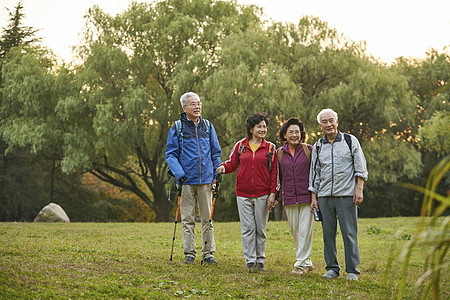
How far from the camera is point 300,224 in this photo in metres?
6.05

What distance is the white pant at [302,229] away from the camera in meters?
5.95

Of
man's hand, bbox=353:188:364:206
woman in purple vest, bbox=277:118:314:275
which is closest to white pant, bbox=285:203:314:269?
woman in purple vest, bbox=277:118:314:275

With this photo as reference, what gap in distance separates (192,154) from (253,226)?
1222 mm

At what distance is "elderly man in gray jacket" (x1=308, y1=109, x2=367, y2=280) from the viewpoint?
222 inches

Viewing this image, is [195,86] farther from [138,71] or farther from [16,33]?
[16,33]

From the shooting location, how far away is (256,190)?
6148mm

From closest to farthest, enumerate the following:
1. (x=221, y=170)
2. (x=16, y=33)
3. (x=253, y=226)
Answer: (x=253, y=226), (x=221, y=170), (x=16, y=33)

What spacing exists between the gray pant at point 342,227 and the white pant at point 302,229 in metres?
0.22

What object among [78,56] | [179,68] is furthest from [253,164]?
[78,56]

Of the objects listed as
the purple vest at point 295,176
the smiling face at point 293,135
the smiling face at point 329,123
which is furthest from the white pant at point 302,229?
the smiling face at point 329,123

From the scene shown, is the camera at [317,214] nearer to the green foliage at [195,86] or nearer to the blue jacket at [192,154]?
the blue jacket at [192,154]

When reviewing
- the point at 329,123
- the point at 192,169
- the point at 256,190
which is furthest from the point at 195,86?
the point at 329,123

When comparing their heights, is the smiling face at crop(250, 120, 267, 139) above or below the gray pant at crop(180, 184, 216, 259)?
above

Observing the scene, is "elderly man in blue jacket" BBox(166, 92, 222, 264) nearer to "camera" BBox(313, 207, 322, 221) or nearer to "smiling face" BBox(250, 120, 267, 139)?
"smiling face" BBox(250, 120, 267, 139)
